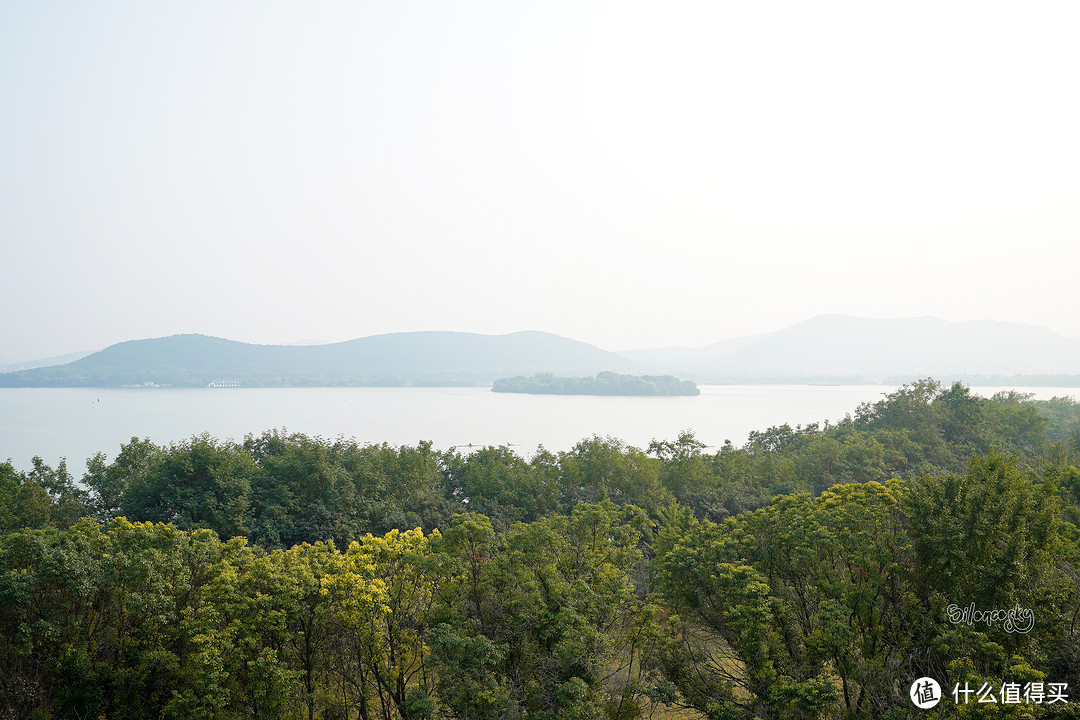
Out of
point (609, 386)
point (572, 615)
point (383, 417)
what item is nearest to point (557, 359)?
point (609, 386)

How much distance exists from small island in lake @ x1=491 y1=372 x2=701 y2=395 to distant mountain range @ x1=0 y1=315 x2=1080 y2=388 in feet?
72.3

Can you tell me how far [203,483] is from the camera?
14000mm

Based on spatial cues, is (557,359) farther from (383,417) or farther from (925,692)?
(925,692)

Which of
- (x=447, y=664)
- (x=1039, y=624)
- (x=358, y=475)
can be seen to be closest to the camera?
(x=1039, y=624)

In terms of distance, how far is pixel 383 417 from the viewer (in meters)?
49.2

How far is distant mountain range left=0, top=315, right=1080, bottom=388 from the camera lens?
81.6m

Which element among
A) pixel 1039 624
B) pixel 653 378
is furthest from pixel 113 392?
pixel 1039 624

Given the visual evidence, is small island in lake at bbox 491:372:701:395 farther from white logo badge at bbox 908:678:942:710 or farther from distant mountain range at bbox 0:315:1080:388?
white logo badge at bbox 908:678:942:710

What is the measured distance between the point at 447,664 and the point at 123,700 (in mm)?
4380

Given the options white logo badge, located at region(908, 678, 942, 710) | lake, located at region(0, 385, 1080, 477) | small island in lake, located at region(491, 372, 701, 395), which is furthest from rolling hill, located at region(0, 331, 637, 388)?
white logo badge, located at region(908, 678, 942, 710)

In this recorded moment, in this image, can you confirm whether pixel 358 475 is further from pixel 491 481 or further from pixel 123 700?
pixel 123 700

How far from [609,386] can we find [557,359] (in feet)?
178
